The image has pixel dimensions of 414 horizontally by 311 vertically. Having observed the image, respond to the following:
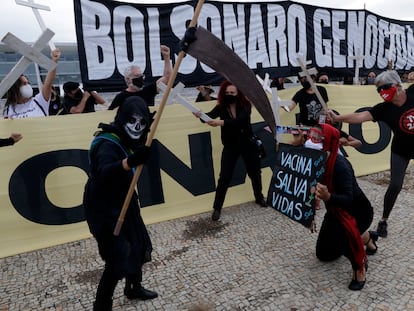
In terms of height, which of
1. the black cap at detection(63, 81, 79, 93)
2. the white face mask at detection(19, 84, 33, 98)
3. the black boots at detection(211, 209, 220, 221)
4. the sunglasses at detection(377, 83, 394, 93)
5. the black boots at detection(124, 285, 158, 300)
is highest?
the white face mask at detection(19, 84, 33, 98)

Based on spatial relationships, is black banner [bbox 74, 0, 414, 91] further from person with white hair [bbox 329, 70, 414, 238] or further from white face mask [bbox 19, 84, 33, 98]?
person with white hair [bbox 329, 70, 414, 238]

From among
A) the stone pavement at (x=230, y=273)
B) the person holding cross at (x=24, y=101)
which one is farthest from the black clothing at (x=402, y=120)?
the person holding cross at (x=24, y=101)

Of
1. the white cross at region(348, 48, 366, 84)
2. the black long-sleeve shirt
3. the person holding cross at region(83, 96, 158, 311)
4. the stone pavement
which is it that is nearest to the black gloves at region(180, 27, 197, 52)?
the person holding cross at region(83, 96, 158, 311)

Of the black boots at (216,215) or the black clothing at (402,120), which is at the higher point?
the black clothing at (402,120)

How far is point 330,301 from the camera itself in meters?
2.67

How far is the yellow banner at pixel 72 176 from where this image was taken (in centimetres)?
377

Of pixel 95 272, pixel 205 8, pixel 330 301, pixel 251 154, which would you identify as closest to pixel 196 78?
pixel 205 8

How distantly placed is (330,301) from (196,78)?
3386 millimetres

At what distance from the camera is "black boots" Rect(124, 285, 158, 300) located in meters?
2.76

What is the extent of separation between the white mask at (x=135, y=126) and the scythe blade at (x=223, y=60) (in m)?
0.52

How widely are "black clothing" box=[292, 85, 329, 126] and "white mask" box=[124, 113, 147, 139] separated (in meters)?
3.32

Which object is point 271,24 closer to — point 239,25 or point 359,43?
point 239,25

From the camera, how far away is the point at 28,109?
13.0 feet

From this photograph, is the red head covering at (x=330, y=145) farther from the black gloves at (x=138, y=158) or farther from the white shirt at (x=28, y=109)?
the white shirt at (x=28, y=109)
